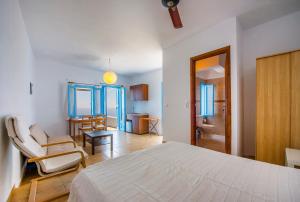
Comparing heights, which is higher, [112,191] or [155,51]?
[155,51]

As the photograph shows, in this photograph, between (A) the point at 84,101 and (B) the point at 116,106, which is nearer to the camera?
(A) the point at 84,101

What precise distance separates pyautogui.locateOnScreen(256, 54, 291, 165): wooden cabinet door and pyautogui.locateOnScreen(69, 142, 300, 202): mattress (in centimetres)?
109

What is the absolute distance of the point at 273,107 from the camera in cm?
209

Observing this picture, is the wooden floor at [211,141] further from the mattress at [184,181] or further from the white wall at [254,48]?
the mattress at [184,181]

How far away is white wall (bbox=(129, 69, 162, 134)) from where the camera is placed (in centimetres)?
558

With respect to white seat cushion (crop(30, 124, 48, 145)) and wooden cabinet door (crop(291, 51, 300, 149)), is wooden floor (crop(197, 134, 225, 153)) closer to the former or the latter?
wooden cabinet door (crop(291, 51, 300, 149))

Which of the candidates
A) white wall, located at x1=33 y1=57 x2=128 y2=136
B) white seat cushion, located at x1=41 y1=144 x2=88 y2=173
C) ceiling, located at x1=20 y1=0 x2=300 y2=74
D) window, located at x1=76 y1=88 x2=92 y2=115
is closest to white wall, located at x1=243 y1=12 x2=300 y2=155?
ceiling, located at x1=20 y1=0 x2=300 y2=74

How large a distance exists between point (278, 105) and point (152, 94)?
4224 millimetres

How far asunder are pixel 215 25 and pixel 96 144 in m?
3.93

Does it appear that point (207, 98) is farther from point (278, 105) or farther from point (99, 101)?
point (99, 101)

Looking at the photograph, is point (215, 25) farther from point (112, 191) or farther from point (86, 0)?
point (112, 191)

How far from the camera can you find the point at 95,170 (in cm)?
119

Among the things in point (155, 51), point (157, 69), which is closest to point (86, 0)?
point (155, 51)

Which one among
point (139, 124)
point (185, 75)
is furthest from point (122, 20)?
point (139, 124)
